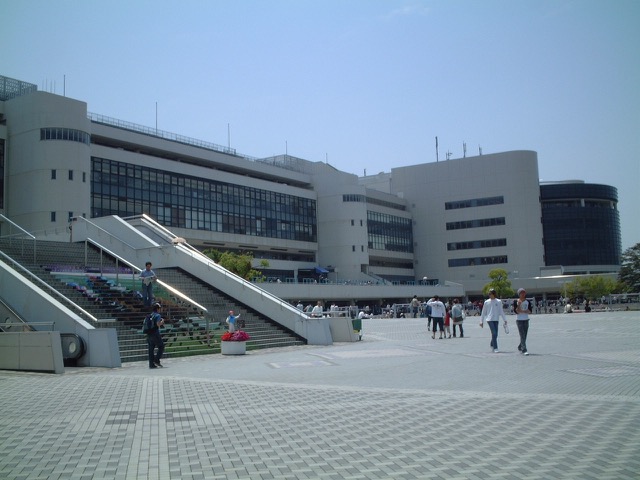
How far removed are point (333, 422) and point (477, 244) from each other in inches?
3742

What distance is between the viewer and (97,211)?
5944cm

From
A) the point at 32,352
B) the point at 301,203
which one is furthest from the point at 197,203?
the point at 32,352

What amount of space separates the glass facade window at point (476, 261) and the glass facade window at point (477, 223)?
17.4ft

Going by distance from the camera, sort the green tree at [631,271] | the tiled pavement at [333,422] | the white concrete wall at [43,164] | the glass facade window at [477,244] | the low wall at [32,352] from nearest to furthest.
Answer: the tiled pavement at [333,422] → the low wall at [32,352] → the white concrete wall at [43,164] → the green tree at [631,271] → the glass facade window at [477,244]

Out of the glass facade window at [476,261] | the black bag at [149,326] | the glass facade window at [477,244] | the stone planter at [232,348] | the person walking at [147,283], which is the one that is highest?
the glass facade window at [477,244]

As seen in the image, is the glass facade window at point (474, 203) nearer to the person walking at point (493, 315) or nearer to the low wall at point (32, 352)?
the person walking at point (493, 315)

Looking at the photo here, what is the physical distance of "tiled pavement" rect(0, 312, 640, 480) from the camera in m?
5.83

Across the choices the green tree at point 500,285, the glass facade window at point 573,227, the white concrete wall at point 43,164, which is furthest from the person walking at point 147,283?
the glass facade window at point 573,227

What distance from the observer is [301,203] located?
87.7 meters

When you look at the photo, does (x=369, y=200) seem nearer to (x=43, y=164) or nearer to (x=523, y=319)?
(x=43, y=164)

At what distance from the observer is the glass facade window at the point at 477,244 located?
3848 inches

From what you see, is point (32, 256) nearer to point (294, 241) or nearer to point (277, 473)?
point (277, 473)

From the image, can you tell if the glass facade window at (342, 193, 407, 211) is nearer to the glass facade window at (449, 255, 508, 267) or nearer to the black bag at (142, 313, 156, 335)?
the glass facade window at (449, 255, 508, 267)

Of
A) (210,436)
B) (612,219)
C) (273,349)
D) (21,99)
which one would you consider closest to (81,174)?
(21,99)
